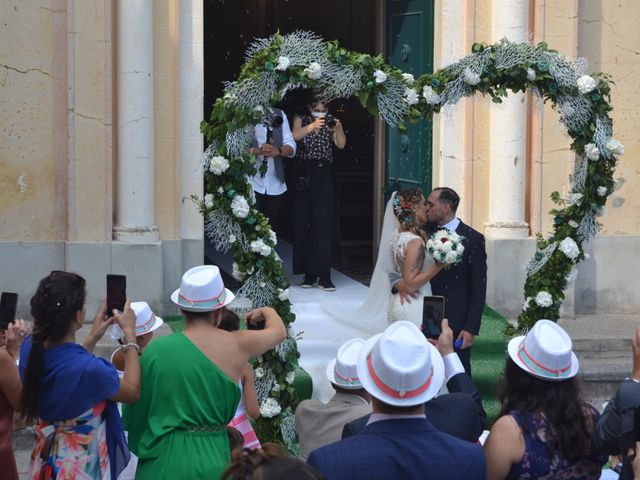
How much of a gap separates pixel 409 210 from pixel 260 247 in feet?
4.11

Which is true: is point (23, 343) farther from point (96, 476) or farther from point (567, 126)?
point (567, 126)

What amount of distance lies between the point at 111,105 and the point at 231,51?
9390 millimetres

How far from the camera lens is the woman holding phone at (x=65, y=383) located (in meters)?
5.25

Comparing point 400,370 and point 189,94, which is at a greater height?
point 189,94

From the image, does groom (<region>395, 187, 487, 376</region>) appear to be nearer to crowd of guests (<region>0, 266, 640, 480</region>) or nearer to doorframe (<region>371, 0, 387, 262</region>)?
crowd of guests (<region>0, 266, 640, 480</region>)

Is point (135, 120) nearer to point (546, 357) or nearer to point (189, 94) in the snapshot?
point (189, 94)

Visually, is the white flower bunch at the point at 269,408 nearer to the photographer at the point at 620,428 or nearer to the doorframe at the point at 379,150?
the photographer at the point at 620,428

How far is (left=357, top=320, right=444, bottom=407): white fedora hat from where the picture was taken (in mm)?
4051

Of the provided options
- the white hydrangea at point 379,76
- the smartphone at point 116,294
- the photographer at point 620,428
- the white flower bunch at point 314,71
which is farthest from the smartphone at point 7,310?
the white hydrangea at point 379,76

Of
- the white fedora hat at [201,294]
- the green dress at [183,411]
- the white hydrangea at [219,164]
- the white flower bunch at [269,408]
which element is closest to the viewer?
the green dress at [183,411]

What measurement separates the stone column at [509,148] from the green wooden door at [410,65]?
729mm

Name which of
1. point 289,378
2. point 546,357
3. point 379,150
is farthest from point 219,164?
point 379,150

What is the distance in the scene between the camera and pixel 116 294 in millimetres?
5684

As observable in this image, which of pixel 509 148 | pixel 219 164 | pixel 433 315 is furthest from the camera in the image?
pixel 509 148
